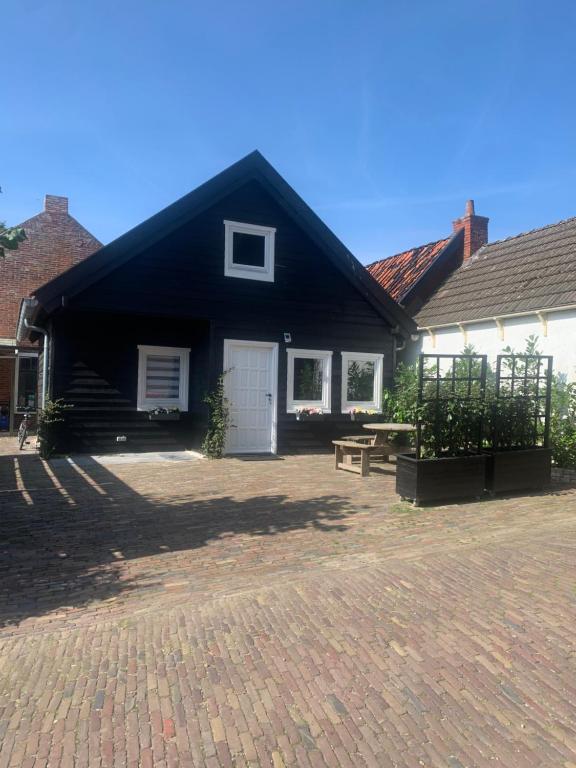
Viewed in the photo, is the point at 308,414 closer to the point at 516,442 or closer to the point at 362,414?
the point at 362,414

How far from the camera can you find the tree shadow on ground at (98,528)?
A: 459 cm

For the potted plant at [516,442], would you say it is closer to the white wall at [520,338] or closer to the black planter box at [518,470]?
the black planter box at [518,470]

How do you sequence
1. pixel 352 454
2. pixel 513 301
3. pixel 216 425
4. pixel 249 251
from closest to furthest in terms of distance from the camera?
pixel 352 454, pixel 216 425, pixel 249 251, pixel 513 301

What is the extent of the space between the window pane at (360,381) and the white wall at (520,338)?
2.65 meters

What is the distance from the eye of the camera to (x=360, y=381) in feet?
45.1

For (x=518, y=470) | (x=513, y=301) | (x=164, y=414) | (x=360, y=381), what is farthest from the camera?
(x=360, y=381)

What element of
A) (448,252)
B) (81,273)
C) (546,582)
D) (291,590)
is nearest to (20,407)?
(81,273)

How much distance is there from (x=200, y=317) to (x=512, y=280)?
800cm

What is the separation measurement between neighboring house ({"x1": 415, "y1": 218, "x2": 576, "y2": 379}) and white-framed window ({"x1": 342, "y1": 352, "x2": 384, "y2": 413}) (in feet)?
8.29

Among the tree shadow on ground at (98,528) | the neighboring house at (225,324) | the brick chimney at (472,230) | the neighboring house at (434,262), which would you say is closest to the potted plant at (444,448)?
the tree shadow on ground at (98,528)

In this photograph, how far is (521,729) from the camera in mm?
2746

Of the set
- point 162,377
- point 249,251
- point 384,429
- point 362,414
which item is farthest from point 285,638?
point 249,251

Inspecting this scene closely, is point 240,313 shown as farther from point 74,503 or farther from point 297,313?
point 74,503

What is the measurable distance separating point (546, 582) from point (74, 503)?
5.60 meters
